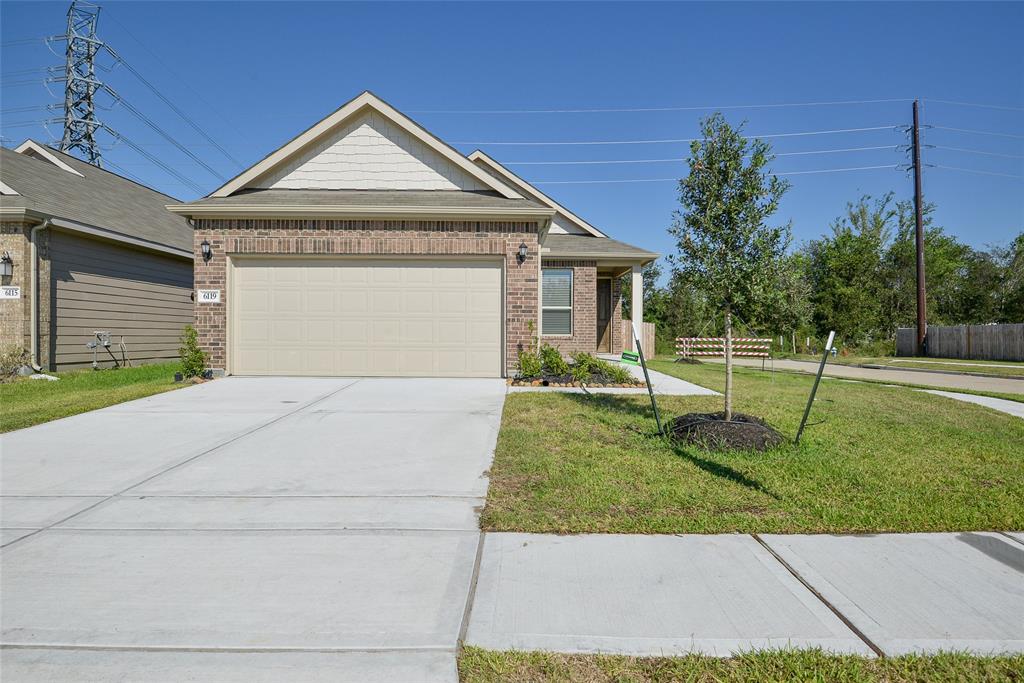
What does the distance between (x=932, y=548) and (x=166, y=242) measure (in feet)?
56.1

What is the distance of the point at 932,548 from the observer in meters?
3.22

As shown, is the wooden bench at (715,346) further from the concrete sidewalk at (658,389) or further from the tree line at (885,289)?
the concrete sidewalk at (658,389)

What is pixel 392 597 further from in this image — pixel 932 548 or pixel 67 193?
pixel 67 193

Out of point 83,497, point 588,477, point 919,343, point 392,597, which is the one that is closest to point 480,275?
point 588,477

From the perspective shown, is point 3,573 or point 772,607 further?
point 3,573

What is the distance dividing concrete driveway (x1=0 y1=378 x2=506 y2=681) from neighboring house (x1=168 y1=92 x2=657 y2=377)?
441 cm

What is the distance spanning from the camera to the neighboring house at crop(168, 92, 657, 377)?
1047 cm

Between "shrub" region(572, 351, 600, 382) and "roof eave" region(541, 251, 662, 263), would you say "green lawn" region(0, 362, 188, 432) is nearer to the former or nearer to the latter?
"shrub" region(572, 351, 600, 382)

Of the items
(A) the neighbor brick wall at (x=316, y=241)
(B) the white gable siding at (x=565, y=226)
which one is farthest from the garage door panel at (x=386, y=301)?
(B) the white gable siding at (x=565, y=226)

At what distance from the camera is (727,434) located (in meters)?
5.47

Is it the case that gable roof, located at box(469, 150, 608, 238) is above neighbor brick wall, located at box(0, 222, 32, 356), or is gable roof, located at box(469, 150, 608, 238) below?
above

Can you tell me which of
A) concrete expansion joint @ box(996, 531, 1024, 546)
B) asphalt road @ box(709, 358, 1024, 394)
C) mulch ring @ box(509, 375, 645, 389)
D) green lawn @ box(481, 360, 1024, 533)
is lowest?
concrete expansion joint @ box(996, 531, 1024, 546)

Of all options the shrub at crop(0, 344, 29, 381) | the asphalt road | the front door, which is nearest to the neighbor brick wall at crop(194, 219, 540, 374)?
the shrub at crop(0, 344, 29, 381)

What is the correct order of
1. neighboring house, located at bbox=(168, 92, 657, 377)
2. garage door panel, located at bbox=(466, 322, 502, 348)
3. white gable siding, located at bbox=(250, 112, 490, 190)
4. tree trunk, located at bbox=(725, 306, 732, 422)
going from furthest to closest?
1. white gable siding, located at bbox=(250, 112, 490, 190)
2. garage door panel, located at bbox=(466, 322, 502, 348)
3. neighboring house, located at bbox=(168, 92, 657, 377)
4. tree trunk, located at bbox=(725, 306, 732, 422)
